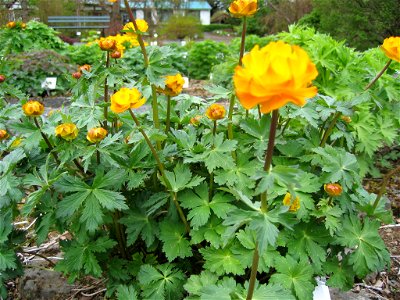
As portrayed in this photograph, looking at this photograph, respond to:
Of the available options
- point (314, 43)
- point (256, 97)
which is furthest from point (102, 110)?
point (314, 43)

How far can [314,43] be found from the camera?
9.08ft

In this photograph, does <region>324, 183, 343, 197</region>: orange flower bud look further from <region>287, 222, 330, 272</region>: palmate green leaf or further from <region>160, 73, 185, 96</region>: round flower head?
<region>160, 73, 185, 96</region>: round flower head

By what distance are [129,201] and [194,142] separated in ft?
0.93

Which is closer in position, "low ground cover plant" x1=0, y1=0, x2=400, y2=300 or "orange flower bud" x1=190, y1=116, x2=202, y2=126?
"low ground cover plant" x1=0, y1=0, x2=400, y2=300

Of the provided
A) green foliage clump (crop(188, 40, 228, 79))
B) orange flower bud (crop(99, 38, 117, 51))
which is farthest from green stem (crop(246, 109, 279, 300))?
green foliage clump (crop(188, 40, 228, 79))

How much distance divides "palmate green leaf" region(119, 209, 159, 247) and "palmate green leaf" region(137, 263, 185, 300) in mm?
83

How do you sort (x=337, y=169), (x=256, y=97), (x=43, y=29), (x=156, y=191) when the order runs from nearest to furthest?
(x=256, y=97)
(x=337, y=169)
(x=156, y=191)
(x=43, y=29)

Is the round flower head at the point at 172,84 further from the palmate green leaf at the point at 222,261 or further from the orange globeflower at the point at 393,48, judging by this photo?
the orange globeflower at the point at 393,48

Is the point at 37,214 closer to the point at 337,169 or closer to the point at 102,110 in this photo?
the point at 102,110

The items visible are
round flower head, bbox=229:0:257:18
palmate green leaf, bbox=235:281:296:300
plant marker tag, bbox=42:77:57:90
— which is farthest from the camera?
plant marker tag, bbox=42:77:57:90

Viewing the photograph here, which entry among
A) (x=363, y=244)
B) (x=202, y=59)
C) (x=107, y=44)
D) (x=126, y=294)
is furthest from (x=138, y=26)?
(x=202, y=59)

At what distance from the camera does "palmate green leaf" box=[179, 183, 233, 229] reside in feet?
4.02

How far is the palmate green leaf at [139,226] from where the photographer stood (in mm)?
1287

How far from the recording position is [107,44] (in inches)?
50.3
